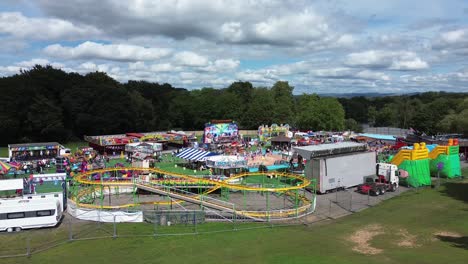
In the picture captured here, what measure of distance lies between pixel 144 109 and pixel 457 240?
79.8 m

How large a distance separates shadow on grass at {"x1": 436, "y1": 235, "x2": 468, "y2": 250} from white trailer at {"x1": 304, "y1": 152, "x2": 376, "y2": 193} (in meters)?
12.0

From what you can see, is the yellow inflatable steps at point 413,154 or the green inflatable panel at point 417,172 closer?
the green inflatable panel at point 417,172

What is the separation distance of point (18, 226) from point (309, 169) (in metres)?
22.1

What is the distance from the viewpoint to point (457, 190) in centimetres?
3147

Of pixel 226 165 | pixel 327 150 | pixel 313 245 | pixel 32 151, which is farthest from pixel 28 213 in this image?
pixel 32 151

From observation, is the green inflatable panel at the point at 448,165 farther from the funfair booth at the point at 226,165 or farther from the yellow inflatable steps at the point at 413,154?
the funfair booth at the point at 226,165

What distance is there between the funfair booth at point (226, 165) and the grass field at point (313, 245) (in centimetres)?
1485

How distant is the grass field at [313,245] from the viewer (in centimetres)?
1677

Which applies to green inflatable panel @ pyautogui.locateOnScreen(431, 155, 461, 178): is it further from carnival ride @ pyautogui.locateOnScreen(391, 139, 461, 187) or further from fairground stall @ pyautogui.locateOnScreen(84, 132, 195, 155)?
fairground stall @ pyautogui.locateOnScreen(84, 132, 195, 155)

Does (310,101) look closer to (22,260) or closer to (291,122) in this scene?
A: (291,122)

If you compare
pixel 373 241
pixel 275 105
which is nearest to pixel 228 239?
pixel 373 241

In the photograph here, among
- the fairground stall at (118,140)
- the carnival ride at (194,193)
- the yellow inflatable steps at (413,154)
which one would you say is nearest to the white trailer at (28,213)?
the carnival ride at (194,193)

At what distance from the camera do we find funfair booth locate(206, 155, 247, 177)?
124 feet

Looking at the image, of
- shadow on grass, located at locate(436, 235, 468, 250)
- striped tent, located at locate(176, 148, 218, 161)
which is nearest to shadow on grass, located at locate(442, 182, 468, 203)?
shadow on grass, located at locate(436, 235, 468, 250)
